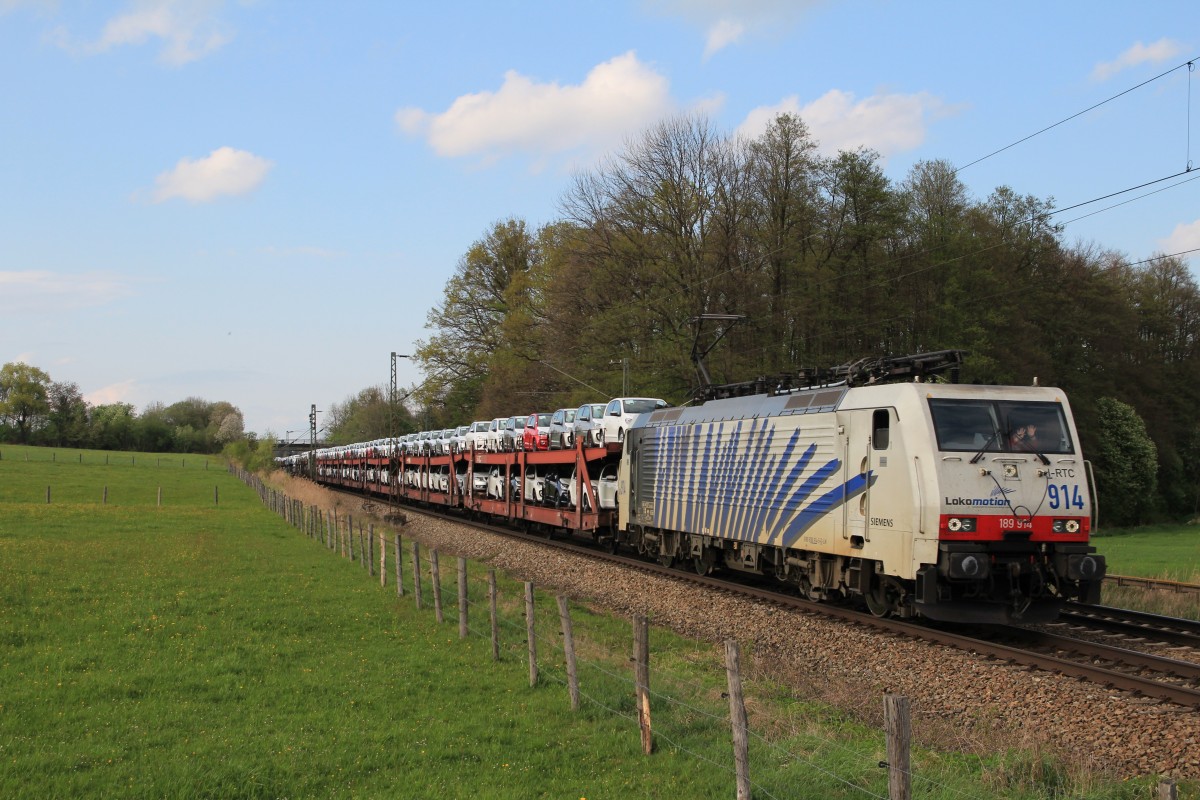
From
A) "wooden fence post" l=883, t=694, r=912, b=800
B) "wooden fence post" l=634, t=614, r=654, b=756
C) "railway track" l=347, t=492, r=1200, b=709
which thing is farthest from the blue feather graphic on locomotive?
"wooden fence post" l=883, t=694, r=912, b=800

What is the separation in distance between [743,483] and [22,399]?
125416 millimetres

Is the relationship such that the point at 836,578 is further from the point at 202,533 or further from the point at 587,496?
the point at 202,533

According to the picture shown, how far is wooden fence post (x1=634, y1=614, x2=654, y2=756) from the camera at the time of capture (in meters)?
8.16

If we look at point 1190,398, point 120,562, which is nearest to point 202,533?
point 120,562

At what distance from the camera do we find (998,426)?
1285cm

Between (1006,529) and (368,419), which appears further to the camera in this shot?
(368,419)

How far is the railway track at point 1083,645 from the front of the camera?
10.1m

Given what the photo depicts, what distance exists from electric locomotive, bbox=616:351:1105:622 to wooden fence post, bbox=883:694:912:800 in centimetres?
686

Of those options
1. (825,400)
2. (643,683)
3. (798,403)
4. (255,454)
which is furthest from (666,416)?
(255,454)

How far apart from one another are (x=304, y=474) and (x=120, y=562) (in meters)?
65.5

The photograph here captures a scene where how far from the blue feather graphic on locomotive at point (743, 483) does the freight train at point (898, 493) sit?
0.11ft

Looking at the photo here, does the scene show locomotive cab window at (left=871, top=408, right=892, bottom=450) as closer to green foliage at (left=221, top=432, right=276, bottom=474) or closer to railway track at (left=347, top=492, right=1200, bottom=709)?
railway track at (left=347, top=492, right=1200, bottom=709)

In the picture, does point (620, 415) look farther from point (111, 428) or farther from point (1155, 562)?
point (111, 428)

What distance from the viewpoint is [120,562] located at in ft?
66.1
